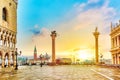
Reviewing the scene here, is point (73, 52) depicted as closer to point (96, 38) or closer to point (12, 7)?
point (96, 38)

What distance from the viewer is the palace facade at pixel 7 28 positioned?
48.1m

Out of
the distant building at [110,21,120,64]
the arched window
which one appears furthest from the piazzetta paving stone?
the distant building at [110,21,120,64]

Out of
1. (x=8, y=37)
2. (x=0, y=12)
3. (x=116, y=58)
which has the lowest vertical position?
(x=116, y=58)

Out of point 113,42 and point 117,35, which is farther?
point 113,42

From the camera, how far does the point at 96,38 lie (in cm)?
8488

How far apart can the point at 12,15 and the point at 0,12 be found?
26.8ft

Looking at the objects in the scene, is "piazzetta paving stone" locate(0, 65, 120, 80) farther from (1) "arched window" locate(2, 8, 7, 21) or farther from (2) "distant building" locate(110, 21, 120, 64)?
(2) "distant building" locate(110, 21, 120, 64)

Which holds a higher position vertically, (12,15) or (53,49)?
(12,15)

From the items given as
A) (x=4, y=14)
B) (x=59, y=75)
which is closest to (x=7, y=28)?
(x=4, y=14)

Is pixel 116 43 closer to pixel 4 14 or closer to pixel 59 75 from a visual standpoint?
pixel 4 14

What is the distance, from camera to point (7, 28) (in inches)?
1994

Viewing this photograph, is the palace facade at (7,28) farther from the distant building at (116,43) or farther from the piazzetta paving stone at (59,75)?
the distant building at (116,43)

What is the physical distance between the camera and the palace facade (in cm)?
4809

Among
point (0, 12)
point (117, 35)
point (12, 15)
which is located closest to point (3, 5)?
point (0, 12)
